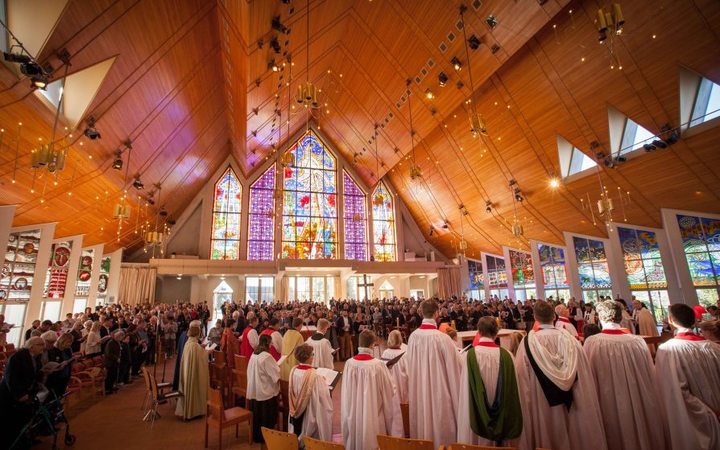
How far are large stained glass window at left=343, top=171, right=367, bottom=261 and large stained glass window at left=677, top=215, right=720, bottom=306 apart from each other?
570 inches

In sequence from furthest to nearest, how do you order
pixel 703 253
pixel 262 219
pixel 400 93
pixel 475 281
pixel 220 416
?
pixel 475 281, pixel 262 219, pixel 400 93, pixel 703 253, pixel 220 416

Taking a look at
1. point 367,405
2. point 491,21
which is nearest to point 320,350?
point 367,405

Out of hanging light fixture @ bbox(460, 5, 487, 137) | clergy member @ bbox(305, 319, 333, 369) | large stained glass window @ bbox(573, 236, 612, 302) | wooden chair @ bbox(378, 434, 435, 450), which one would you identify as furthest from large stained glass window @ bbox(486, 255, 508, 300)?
wooden chair @ bbox(378, 434, 435, 450)

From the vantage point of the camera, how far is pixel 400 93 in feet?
45.4

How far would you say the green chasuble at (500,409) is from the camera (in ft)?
8.39

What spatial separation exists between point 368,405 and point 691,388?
7.84 feet

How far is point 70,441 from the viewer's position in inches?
173

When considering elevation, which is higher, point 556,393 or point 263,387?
point 556,393

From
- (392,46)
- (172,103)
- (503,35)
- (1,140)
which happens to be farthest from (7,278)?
(503,35)

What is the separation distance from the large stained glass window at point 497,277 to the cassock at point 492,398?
58.2 ft

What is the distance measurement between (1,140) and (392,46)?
35.8 ft

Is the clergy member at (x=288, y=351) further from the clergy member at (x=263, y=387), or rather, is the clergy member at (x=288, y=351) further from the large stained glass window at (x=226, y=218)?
the large stained glass window at (x=226, y=218)

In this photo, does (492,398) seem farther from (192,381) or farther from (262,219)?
(262,219)

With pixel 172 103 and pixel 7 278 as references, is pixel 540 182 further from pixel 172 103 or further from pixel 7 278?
pixel 7 278
